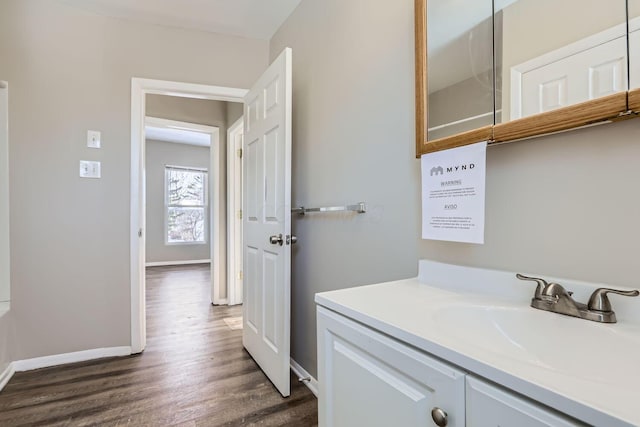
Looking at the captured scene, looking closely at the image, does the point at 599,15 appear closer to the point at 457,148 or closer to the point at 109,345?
the point at 457,148

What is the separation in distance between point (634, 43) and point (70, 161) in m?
2.77

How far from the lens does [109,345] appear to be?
Answer: 2273 millimetres

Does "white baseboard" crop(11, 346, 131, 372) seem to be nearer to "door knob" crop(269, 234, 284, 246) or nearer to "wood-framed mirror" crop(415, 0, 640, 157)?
"door knob" crop(269, 234, 284, 246)

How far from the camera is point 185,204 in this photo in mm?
6617

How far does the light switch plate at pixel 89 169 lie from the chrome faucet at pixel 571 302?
8.29 feet

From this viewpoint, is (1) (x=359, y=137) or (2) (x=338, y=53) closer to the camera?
(1) (x=359, y=137)

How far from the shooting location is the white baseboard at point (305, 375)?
180cm

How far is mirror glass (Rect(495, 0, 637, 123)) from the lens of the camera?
714 mm

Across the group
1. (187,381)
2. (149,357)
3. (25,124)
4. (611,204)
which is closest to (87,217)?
(25,124)

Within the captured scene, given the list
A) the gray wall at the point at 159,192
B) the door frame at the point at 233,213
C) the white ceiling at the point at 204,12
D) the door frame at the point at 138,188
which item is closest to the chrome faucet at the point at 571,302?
the white ceiling at the point at 204,12

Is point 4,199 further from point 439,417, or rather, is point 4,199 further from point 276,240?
point 439,417

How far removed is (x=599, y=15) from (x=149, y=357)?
277 centimetres

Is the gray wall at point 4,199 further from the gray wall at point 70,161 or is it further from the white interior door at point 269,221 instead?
the white interior door at point 269,221

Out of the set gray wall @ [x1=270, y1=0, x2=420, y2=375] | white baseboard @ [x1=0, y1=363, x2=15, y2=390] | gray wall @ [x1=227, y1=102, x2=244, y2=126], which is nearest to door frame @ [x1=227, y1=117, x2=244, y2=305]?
gray wall @ [x1=227, y1=102, x2=244, y2=126]
